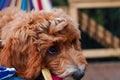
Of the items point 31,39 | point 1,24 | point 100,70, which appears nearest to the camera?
point 31,39

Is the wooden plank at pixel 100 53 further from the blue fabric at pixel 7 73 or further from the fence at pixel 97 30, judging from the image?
the blue fabric at pixel 7 73

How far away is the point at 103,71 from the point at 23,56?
766cm

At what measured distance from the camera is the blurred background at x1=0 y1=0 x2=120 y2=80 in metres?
11.7

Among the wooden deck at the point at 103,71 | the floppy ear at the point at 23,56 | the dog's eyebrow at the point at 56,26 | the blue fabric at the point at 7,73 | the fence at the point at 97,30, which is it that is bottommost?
the wooden deck at the point at 103,71

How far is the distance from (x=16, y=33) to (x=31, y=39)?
0.11 metres

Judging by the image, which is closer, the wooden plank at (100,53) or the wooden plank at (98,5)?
the wooden plank at (98,5)

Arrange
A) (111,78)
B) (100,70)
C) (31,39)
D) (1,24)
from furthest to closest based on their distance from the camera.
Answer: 1. (100,70)
2. (111,78)
3. (1,24)
4. (31,39)

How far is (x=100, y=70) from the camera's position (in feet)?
36.4

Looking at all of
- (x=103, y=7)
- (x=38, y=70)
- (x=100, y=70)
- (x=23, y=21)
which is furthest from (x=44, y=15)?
(x=103, y=7)

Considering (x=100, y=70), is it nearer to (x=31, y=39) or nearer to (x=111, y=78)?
(x=111, y=78)

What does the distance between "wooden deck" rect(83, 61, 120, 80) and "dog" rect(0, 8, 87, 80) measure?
6.62m

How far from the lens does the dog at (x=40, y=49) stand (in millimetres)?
3416

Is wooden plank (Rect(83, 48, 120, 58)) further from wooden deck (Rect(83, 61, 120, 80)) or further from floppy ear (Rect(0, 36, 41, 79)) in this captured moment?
floppy ear (Rect(0, 36, 41, 79))

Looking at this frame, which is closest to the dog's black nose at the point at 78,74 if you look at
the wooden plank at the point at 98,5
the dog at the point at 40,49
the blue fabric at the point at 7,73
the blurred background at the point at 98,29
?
the dog at the point at 40,49
